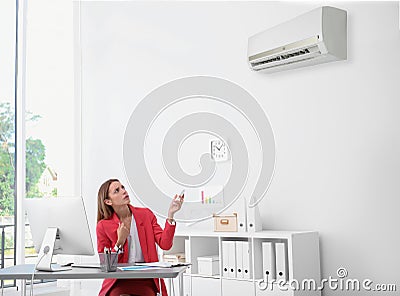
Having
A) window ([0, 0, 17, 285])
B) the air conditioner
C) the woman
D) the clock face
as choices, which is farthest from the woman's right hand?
window ([0, 0, 17, 285])

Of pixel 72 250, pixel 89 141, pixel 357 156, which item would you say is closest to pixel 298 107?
pixel 357 156

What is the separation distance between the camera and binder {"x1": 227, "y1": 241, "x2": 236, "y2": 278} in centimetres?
409

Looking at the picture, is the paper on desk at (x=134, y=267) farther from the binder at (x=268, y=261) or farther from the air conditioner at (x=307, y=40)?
the air conditioner at (x=307, y=40)

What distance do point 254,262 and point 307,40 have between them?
5.00 ft

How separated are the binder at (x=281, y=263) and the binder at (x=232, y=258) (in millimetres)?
346

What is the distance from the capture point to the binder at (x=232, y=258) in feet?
13.4

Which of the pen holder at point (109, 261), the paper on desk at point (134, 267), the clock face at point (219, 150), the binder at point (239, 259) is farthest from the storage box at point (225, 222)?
the pen holder at point (109, 261)

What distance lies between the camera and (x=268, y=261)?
12.9 ft

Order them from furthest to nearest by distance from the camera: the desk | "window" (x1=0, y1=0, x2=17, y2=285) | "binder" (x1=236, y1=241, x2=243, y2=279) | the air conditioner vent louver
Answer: "window" (x1=0, y1=0, x2=17, y2=285), "binder" (x1=236, y1=241, x2=243, y2=279), the air conditioner vent louver, the desk

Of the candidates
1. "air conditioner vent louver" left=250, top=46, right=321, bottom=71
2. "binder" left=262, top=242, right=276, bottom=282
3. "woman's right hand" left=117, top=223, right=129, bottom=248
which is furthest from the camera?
"binder" left=262, top=242, right=276, bottom=282

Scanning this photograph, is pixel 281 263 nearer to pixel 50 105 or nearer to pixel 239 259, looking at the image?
pixel 239 259

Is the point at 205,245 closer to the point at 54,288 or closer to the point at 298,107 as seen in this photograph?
the point at 298,107

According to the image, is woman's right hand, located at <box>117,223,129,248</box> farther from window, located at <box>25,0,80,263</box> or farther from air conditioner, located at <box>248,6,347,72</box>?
window, located at <box>25,0,80,263</box>

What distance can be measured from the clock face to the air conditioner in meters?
0.83
